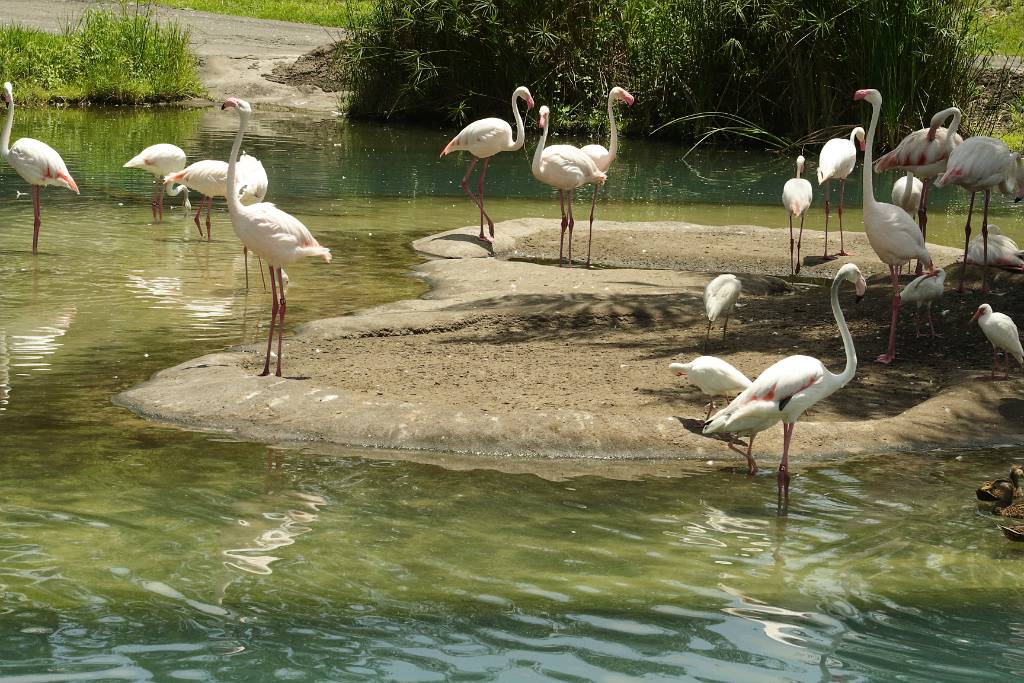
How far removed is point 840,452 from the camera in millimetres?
6766

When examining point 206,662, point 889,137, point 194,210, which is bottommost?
point 206,662

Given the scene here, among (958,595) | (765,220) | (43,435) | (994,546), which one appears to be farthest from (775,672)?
(765,220)

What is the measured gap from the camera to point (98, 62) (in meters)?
24.6

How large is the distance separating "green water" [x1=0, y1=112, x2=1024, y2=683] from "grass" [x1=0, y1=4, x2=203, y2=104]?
1715 centimetres

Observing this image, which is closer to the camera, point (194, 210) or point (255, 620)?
point (255, 620)

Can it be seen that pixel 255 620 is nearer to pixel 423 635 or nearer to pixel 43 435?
pixel 423 635

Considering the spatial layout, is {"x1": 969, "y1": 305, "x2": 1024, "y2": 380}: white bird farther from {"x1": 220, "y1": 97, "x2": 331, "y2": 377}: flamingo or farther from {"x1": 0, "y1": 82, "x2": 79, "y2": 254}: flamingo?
{"x1": 0, "y1": 82, "x2": 79, "y2": 254}: flamingo

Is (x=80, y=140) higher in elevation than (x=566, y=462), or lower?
higher

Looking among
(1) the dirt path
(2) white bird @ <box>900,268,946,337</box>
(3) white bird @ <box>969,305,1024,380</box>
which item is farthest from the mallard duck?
(1) the dirt path

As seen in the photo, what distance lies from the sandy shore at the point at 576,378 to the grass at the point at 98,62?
16096mm

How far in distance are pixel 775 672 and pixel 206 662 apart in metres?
1.86

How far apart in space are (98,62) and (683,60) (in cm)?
1117

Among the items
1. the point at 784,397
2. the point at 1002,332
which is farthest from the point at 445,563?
the point at 1002,332

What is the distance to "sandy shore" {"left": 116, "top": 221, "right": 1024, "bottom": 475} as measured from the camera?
6812 mm
